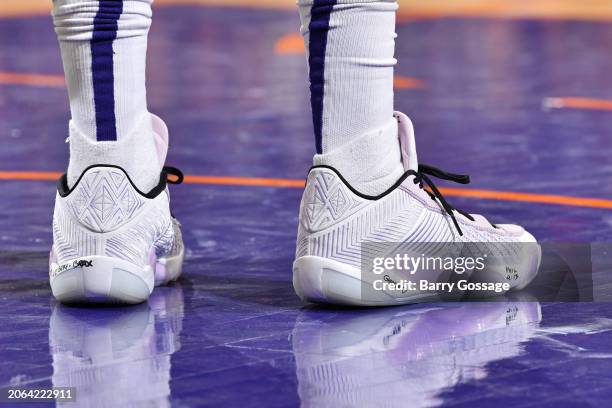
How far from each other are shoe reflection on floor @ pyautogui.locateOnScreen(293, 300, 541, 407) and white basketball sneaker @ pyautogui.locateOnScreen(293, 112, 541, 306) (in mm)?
Answer: 40

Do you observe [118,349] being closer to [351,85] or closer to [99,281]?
[99,281]

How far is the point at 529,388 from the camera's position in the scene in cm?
157

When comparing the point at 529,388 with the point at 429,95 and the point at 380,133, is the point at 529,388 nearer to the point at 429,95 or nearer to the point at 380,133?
the point at 380,133

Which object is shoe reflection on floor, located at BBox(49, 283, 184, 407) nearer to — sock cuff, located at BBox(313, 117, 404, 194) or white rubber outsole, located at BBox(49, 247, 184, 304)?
white rubber outsole, located at BBox(49, 247, 184, 304)

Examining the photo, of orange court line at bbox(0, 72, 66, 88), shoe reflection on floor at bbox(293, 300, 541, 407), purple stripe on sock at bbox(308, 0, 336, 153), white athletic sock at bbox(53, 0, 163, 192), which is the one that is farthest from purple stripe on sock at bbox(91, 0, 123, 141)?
orange court line at bbox(0, 72, 66, 88)

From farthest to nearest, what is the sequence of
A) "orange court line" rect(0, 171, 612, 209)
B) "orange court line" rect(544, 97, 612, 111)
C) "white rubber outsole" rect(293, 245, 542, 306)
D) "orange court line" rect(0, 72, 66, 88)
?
"orange court line" rect(0, 72, 66, 88) → "orange court line" rect(544, 97, 612, 111) → "orange court line" rect(0, 171, 612, 209) → "white rubber outsole" rect(293, 245, 542, 306)

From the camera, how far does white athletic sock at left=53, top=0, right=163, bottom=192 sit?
6.79 ft

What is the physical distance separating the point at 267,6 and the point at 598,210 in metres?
5.41

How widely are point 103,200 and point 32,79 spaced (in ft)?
11.4

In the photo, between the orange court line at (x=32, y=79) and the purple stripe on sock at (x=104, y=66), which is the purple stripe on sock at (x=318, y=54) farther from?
the orange court line at (x=32, y=79)

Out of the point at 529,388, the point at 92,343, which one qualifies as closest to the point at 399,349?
the point at 529,388

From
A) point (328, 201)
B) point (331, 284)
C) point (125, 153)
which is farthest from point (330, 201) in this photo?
point (125, 153)

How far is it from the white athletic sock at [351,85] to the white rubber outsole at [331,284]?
0.13 m

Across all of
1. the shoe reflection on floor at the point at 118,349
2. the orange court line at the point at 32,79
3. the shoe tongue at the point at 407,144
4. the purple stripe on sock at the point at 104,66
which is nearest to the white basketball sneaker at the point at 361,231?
the shoe tongue at the point at 407,144
